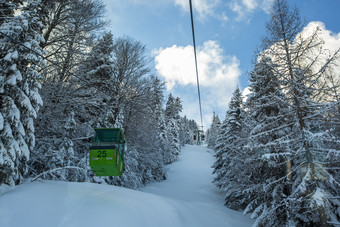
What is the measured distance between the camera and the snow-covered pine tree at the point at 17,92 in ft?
21.9

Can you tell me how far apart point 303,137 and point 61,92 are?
12107 mm

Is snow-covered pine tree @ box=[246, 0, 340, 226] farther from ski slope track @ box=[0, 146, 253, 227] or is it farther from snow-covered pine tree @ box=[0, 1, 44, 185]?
snow-covered pine tree @ box=[0, 1, 44, 185]

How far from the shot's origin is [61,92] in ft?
38.3

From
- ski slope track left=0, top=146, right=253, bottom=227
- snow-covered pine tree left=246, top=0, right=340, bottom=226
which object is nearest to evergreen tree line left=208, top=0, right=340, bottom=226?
snow-covered pine tree left=246, top=0, right=340, bottom=226

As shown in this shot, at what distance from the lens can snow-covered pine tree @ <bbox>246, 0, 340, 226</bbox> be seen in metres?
6.09

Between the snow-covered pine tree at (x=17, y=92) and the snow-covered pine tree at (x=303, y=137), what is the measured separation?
8573 mm

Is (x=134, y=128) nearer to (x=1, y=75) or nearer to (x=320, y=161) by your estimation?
(x=1, y=75)

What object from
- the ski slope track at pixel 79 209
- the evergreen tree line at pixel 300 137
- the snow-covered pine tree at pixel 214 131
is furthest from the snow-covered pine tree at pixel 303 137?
the snow-covered pine tree at pixel 214 131

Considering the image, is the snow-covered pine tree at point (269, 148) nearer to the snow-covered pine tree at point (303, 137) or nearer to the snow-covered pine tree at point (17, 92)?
the snow-covered pine tree at point (303, 137)

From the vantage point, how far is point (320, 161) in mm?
6555

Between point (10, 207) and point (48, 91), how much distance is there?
7.38m

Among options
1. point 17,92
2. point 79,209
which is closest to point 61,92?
point 17,92

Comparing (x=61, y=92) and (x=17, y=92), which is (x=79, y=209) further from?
(x=61, y=92)

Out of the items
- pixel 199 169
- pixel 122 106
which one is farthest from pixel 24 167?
pixel 199 169
